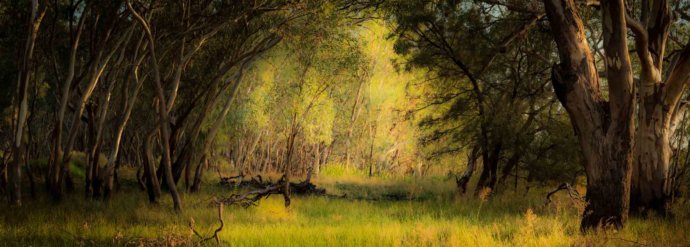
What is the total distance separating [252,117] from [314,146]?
13878mm

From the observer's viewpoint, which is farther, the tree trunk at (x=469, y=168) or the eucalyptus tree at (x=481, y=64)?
the tree trunk at (x=469, y=168)

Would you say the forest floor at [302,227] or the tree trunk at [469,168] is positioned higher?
the tree trunk at [469,168]

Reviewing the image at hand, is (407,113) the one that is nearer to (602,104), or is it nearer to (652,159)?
(652,159)

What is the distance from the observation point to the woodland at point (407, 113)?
9.53 metres

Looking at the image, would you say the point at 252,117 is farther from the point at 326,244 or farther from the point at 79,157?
the point at 326,244

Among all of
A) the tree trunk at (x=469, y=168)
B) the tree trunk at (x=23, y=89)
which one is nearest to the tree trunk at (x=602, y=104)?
the tree trunk at (x=469, y=168)

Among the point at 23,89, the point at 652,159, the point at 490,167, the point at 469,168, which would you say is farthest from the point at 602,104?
the point at 23,89

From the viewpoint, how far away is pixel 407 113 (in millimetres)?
19812

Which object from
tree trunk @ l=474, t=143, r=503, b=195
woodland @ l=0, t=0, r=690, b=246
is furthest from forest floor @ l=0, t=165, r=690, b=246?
tree trunk @ l=474, t=143, r=503, b=195

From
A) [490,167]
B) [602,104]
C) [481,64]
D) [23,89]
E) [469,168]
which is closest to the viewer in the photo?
[602,104]

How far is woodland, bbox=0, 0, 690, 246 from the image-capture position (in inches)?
375

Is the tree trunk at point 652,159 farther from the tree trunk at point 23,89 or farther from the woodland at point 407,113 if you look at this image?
the tree trunk at point 23,89

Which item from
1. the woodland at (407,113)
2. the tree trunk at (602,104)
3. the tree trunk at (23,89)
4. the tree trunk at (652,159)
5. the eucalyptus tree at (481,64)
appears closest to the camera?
the tree trunk at (602,104)

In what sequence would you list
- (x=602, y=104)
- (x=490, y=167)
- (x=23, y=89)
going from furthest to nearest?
(x=490, y=167) < (x=23, y=89) < (x=602, y=104)
